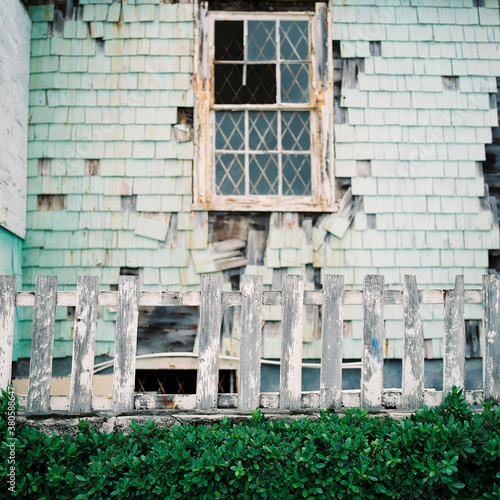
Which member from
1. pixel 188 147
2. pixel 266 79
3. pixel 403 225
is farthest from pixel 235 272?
pixel 266 79

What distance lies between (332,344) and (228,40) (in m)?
3.67

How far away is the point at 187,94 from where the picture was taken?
5.30 metres

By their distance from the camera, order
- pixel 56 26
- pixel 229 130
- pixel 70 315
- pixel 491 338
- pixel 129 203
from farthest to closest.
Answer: pixel 229 130, pixel 56 26, pixel 129 203, pixel 70 315, pixel 491 338

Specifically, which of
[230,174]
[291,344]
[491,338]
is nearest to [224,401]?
[291,344]

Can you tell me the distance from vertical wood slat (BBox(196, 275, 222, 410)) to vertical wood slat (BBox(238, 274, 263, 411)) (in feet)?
0.52

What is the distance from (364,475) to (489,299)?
1473mm

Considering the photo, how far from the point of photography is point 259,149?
213 inches

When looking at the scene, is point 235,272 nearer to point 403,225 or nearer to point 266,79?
point 403,225

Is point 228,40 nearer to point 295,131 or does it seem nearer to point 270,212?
point 295,131

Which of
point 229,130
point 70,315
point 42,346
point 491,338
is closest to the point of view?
point 42,346

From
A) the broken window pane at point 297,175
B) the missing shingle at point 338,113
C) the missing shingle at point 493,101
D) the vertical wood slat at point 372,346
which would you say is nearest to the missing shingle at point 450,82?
the missing shingle at point 493,101

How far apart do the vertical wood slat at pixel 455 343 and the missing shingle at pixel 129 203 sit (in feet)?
10.4

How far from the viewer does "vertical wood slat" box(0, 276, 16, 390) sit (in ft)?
10.7

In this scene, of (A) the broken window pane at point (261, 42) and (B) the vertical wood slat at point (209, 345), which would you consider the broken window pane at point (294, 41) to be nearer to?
(A) the broken window pane at point (261, 42)
